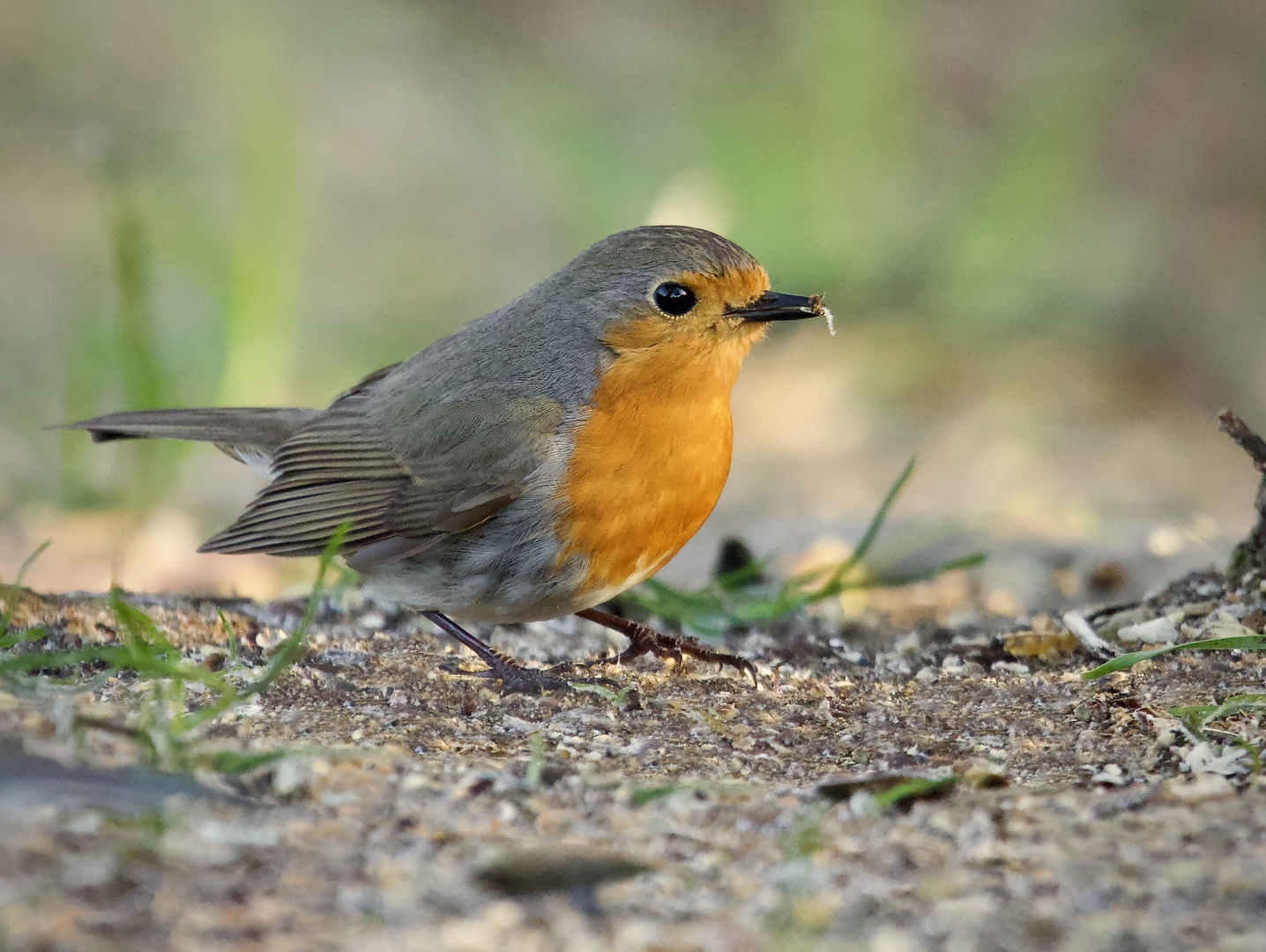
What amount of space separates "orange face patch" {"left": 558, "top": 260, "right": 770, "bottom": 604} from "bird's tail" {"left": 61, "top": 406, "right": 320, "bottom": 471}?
1.33 m

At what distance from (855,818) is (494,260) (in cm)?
826

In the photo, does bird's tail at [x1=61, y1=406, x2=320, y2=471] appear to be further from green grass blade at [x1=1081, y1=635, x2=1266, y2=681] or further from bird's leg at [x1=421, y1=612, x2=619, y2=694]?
green grass blade at [x1=1081, y1=635, x2=1266, y2=681]

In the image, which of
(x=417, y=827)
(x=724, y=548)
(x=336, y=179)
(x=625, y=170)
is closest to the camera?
(x=417, y=827)

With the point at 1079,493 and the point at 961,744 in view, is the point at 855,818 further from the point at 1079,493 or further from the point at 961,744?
the point at 1079,493

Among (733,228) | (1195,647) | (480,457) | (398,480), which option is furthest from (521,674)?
(733,228)

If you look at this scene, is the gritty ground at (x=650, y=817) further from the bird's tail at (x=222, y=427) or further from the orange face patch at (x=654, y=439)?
the bird's tail at (x=222, y=427)

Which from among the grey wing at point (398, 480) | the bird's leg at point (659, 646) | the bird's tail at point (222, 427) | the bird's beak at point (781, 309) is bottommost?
the bird's leg at point (659, 646)

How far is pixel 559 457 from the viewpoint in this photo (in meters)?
3.77

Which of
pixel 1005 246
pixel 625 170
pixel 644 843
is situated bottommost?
pixel 644 843

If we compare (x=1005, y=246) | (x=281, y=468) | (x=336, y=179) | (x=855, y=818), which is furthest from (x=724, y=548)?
(x=336, y=179)

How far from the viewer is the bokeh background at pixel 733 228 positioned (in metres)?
6.44

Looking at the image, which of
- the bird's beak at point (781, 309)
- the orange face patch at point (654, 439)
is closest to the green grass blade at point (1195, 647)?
the orange face patch at point (654, 439)

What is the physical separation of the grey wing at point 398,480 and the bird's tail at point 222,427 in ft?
0.92

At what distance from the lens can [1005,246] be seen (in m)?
8.22
